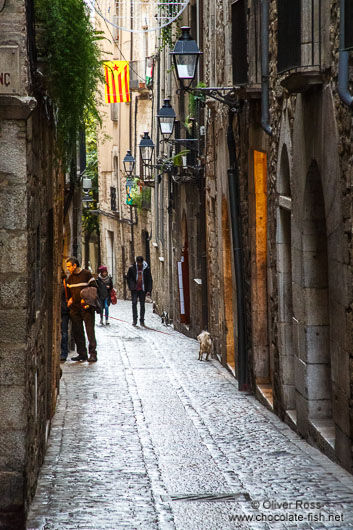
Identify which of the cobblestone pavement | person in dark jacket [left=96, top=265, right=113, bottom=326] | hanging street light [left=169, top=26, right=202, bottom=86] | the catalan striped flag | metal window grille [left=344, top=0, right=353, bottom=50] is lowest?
the cobblestone pavement

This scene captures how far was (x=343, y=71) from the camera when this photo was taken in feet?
25.2

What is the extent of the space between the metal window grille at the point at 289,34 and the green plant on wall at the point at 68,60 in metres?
1.76

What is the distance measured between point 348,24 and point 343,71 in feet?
1.17

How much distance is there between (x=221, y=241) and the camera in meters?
16.8

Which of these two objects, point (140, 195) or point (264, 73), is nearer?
point (264, 73)

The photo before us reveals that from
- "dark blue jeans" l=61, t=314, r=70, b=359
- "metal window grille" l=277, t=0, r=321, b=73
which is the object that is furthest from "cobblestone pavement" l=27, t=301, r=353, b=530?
"metal window grille" l=277, t=0, r=321, b=73

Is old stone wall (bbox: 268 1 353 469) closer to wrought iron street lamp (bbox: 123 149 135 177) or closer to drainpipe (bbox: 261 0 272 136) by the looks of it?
drainpipe (bbox: 261 0 272 136)

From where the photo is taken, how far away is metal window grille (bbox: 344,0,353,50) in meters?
7.42

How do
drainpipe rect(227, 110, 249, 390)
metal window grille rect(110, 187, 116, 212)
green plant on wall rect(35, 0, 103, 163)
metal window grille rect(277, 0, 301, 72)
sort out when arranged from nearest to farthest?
green plant on wall rect(35, 0, 103, 163) → metal window grille rect(277, 0, 301, 72) → drainpipe rect(227, 110, 249, 390) → metal window grille rect(110, 187, 116, 212)

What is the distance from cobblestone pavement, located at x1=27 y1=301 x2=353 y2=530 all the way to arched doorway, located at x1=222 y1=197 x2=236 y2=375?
137 cm

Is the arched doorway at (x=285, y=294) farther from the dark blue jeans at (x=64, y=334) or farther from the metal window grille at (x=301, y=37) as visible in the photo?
the dark blue jeans at (x=64, y=334)

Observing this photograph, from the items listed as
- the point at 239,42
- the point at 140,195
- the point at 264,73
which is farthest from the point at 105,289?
the point at 264,73

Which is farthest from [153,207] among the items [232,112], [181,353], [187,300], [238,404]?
[238,404]

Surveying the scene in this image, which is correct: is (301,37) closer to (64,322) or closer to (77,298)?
(77,298)
